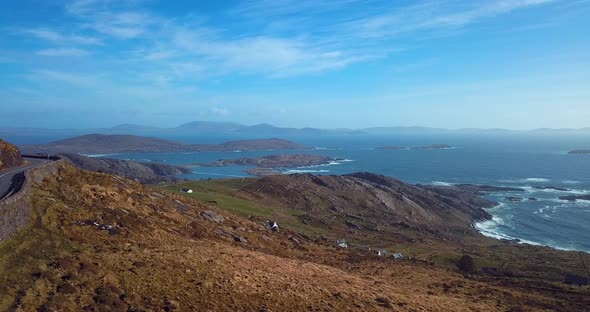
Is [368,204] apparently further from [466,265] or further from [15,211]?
[15,211]

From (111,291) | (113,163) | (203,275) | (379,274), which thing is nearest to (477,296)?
(379,274)

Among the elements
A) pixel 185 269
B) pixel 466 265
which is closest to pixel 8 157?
pixel 185 269

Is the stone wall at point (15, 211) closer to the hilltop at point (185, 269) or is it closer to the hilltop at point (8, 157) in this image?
the hilltop at point (185, 269)

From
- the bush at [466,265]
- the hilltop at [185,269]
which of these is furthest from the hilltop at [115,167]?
the hilltop at [185,269]

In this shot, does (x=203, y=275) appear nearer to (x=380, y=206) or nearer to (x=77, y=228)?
(x=77, y=228)

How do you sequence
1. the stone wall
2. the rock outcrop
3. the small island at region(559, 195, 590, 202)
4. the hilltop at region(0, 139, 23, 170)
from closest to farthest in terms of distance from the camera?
the stone wall
the hilltop at region(0, 139, 23, 170)
the rock outcrop
the small island at region(559, 195, 590, 202)

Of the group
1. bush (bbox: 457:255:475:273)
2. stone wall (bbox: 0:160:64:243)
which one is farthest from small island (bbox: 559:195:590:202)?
stone wall (bbox: 0:160:64:243)

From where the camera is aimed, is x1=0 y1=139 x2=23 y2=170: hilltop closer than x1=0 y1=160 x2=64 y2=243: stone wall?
No

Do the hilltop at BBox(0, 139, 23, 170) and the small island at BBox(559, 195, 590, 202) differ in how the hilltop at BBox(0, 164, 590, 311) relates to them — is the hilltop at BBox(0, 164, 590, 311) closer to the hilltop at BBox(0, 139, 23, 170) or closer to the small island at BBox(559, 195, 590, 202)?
the hilltop at BBox(0, 139, 23, 170)
